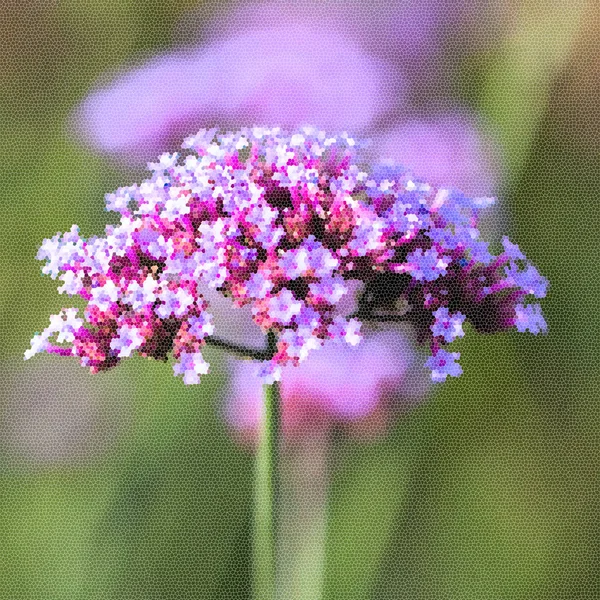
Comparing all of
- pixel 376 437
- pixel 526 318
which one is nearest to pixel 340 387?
pixel 376 437

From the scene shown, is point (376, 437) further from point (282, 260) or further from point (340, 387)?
point (282, 260)

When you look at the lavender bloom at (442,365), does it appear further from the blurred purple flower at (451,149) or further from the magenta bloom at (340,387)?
the blurred purple flower at (451,149)

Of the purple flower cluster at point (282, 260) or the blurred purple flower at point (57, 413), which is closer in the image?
the purple flower cluster at point (282, 260)

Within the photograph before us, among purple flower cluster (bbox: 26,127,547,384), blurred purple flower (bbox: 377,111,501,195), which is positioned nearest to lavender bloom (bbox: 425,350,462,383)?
purple flower cluster (bbox: 26,127,547,384)

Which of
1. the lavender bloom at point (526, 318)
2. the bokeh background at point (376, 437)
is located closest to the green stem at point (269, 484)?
the lavender bloom at point (526, 318)

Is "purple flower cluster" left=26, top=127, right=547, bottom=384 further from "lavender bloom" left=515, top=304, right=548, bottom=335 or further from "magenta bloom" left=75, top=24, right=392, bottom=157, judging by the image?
"magenta bloom" left=75, top=24, right=392, bottom=157

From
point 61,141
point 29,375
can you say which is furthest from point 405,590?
point 61,141
